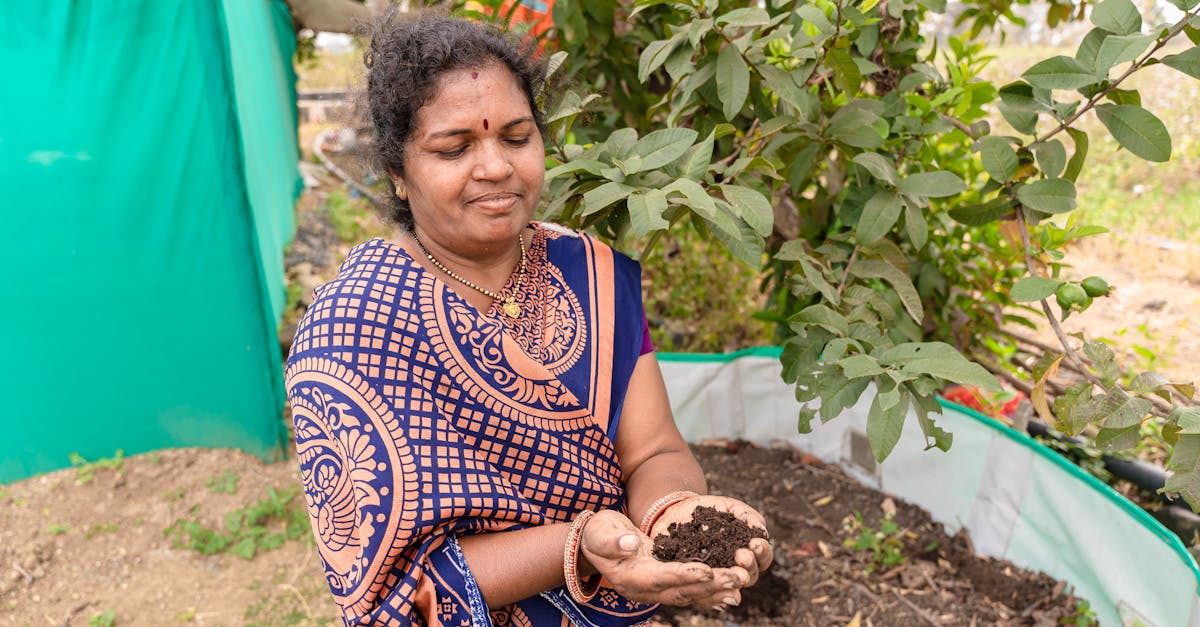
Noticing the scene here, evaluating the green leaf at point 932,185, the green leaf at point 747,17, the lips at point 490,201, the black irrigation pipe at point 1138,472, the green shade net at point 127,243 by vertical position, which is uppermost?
the green leaf at point 747,17

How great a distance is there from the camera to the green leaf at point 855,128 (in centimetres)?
175

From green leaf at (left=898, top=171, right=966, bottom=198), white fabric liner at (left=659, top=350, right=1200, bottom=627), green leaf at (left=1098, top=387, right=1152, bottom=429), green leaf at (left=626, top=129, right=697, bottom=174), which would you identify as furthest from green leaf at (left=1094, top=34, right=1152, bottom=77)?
white fabric liner at (left=659, top=350, right=1200, bottom=627)

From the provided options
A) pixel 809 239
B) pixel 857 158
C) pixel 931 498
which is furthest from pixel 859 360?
pixel 931 498

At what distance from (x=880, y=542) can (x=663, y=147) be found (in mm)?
1760

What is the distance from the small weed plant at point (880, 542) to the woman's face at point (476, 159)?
69.7 inches

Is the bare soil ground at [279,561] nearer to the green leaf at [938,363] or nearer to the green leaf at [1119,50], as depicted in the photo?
the green leaf at [938,363]

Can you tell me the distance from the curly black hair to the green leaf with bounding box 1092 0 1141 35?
1022 millimetres

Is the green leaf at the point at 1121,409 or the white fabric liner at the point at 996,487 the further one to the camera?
the white fabric liner at the point at 996,487

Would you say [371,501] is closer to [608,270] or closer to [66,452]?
[608,270]

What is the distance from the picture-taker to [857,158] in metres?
1.75

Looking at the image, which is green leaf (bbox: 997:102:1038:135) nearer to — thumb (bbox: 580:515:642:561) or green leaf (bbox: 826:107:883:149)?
green leaf (bbox: 826:107:883:149)

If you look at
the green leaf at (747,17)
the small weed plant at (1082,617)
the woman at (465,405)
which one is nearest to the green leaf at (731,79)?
the green leaf at (747,17)

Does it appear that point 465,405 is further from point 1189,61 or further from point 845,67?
point 1189,61

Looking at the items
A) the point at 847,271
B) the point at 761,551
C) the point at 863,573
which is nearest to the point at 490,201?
the point at 761,551
